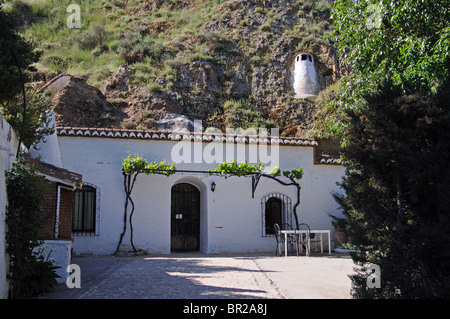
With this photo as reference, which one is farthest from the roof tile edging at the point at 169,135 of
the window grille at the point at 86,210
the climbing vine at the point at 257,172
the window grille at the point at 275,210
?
the window grille at the point at 275,210

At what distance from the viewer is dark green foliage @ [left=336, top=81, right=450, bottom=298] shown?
4273mm

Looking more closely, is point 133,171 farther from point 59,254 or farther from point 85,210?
point 59,254

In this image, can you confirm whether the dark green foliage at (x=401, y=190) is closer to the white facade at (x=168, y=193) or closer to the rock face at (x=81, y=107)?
the white facade at (x=168, y=193)

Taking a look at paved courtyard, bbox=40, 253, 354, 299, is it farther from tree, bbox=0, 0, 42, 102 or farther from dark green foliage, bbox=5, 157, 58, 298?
tree, bbox=0, 0, 42, 102

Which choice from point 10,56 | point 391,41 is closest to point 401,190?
point 391,41

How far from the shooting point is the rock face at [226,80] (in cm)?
2200

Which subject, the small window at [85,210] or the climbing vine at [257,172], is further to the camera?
the climbing vine at [257,172]

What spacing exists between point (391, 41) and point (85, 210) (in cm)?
1010

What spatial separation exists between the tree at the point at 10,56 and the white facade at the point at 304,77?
2201 centimetres
